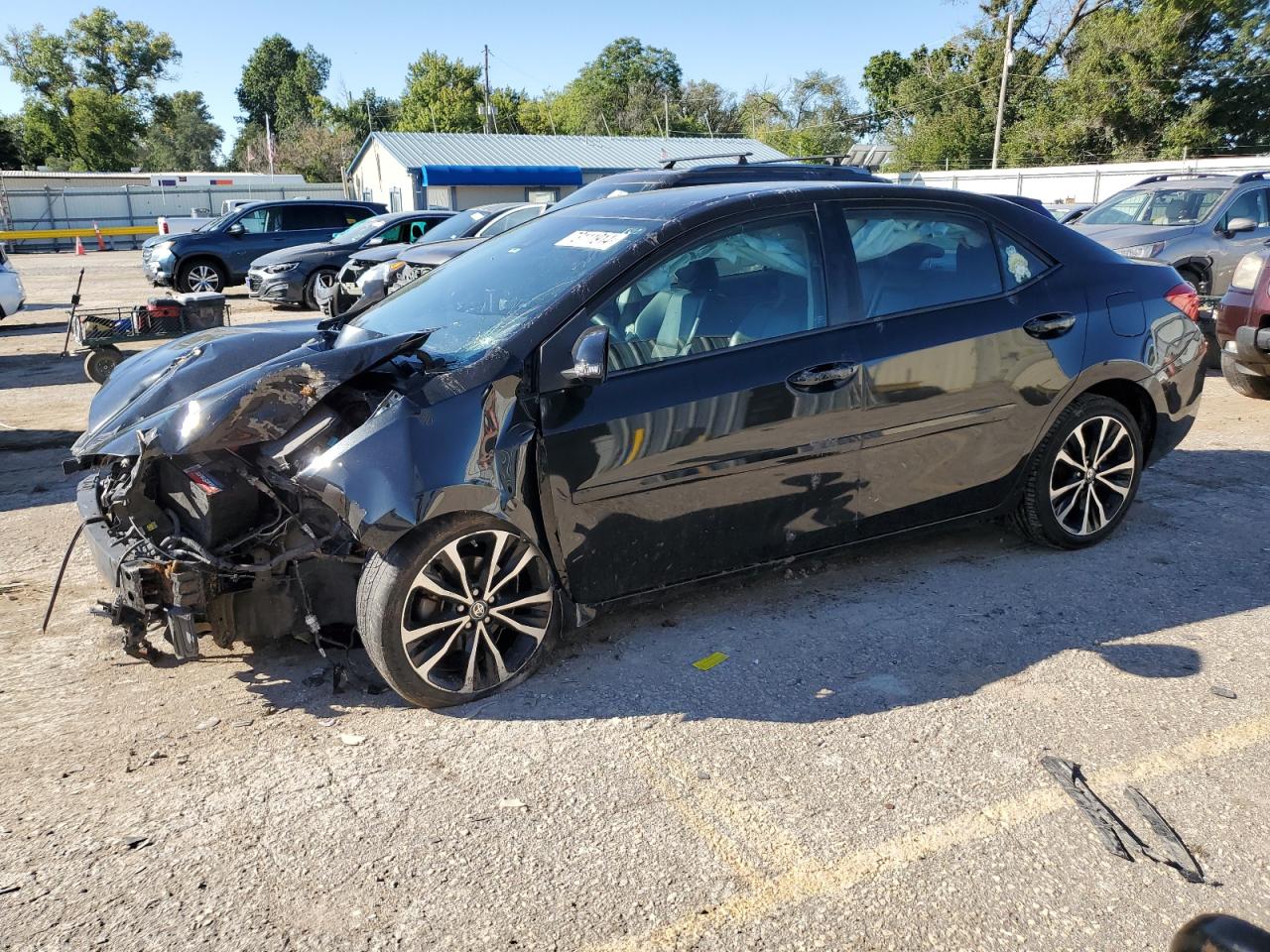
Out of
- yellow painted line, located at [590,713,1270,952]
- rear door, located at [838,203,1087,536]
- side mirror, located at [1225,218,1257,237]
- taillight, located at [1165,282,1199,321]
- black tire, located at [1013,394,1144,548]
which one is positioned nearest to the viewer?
yellow painted line, located at [590,713,1270,952]

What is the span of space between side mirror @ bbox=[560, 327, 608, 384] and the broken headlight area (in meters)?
0.71

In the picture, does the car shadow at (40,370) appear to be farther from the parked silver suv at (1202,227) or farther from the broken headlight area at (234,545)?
the parked silver suv at (1202,227)

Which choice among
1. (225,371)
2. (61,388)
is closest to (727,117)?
(61,388)

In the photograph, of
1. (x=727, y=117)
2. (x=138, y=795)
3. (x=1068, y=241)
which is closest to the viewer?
(x=138, y=795)

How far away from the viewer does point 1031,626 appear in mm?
4273

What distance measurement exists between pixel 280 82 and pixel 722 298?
123 m

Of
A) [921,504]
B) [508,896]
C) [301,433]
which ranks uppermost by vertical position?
[301,433]

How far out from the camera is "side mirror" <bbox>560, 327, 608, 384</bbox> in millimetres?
3576

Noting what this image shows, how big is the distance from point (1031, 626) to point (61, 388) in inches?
387

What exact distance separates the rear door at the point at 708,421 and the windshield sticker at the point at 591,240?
26 cm

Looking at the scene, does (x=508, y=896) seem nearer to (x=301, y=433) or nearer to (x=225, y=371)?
(x=301, y=433)

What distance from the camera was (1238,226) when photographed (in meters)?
11.6

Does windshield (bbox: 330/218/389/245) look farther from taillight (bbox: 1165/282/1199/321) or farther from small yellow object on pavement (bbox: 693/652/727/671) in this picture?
small yellow object on pavement (bbox: 693/652/727/671)

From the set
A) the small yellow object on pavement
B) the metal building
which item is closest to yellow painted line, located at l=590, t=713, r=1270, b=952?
the small yellow object on pavement
